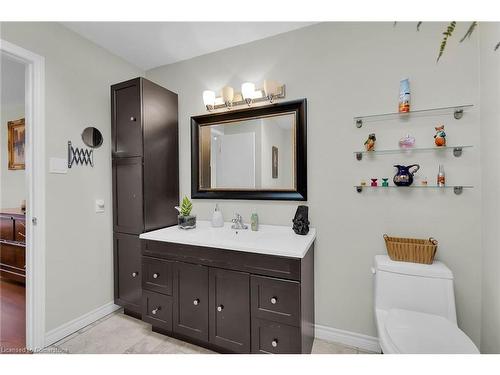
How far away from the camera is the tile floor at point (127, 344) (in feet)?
5.25

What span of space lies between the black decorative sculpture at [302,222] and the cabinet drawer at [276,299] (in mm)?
447

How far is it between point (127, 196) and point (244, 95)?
1.40 meters

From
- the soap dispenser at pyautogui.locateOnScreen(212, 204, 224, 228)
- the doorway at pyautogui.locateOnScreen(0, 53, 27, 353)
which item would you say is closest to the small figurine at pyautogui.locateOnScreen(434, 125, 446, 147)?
the soap dispenser at pyautogui.locateOnScreen(212, 204, 224, 228)

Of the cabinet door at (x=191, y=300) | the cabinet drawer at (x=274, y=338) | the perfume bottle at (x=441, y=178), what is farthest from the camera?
the cabinet door at (x=191, y=300)

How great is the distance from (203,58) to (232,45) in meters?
0.34

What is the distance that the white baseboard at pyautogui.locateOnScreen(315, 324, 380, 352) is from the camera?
1598 mm

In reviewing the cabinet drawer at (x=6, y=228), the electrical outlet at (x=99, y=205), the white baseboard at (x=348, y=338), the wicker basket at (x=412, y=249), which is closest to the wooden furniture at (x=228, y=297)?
the white baseboard at (x=348, y=338)

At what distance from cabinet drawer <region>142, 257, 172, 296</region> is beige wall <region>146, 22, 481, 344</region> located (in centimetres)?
82

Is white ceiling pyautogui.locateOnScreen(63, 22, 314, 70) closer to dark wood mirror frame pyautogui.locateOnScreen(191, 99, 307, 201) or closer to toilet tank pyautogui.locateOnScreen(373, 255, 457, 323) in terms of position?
dark wood mirror frame pyautogui.locateOnScreen(191, 99, 307, 201)

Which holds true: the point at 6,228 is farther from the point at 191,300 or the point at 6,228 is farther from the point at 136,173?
the point at 191,300

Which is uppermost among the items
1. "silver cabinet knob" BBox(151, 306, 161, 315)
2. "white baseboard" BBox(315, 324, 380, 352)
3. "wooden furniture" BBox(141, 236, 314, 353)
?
"wooden furniture" BBox(141, 236, 314, 353)

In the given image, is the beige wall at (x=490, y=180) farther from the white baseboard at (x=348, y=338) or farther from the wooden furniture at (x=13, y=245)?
the wooden furniture at (x=13, y=245)
